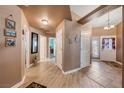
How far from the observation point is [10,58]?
2.53m

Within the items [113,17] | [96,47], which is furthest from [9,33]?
[96,47]

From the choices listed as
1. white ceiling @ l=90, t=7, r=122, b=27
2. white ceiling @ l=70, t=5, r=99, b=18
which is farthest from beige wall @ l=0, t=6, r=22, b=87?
white ceiling @ l=90, t=7, r=122, b=27

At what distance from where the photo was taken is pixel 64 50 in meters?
4.01

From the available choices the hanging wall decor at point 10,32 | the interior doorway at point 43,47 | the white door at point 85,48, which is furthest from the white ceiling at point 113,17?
the hanging wall decor at point 10,32

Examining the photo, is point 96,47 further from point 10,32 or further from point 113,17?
point 10,32

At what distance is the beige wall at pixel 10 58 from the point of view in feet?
7.53

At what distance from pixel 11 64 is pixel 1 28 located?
0.93 m

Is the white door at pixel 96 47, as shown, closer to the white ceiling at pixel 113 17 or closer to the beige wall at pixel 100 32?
the beige wall at pixel 100 32

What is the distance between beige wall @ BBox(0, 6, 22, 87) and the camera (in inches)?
90.4

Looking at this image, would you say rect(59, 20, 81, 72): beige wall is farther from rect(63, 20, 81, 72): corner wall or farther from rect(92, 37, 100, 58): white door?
rect(92, 37, 100, 58): white door

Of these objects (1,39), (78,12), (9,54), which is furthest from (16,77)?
(78,12)

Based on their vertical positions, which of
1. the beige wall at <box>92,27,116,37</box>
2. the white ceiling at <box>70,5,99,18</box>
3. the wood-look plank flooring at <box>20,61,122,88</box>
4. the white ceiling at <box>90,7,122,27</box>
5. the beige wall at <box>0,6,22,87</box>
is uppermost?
the white ceiling at <box>90,7,122,27</box>

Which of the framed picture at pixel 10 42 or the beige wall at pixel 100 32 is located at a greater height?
the beige wall at pixel 100 32
